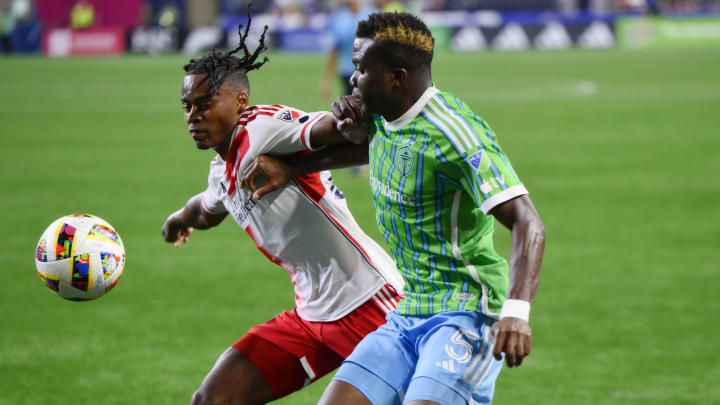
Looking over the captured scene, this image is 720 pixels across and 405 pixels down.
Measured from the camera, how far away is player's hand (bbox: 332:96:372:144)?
4141mm

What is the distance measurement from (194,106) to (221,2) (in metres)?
55.4

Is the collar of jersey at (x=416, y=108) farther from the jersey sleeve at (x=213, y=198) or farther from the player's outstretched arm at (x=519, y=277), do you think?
the jersey sleeve at (x=213, y=198)

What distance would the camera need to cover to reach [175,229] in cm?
545

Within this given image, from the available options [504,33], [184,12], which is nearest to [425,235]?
[504,33]

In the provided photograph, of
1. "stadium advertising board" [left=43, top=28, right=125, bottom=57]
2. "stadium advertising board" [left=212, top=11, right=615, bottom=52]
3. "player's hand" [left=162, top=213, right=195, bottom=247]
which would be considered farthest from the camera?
"stadium advertising board" [left=43, top=28, right=125, bottom=57]

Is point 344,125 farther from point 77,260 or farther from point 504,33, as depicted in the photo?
point 504,33

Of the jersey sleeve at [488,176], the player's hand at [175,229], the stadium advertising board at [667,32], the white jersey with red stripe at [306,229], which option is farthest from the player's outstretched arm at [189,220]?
the stadium advertising board at [667,32]

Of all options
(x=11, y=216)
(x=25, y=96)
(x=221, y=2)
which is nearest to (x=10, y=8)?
(x=221, y=2)

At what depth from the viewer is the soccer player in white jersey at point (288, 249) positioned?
4523 mm

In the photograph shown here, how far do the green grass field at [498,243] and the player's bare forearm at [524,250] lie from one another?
3.05 m

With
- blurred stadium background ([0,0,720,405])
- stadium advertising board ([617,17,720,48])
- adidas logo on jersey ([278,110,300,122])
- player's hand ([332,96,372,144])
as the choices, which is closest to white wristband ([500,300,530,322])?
player's hand ([332,96,372,144])

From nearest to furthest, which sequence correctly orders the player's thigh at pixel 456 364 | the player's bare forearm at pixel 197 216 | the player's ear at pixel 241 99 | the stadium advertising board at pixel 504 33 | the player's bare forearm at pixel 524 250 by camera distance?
the player's bare forearm at pixel 524 250
the player's thigh at pixel 456 364
the player's ear at pixel 241 99
the player's bare forearm at pixel 197 216
the stadium advertising board at pixel 504 33

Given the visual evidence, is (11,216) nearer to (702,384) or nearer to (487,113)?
(702,384)

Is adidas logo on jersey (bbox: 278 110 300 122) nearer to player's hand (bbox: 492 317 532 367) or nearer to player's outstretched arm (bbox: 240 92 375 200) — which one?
player's outstretched arm (bbox: 240 92 375 200)
